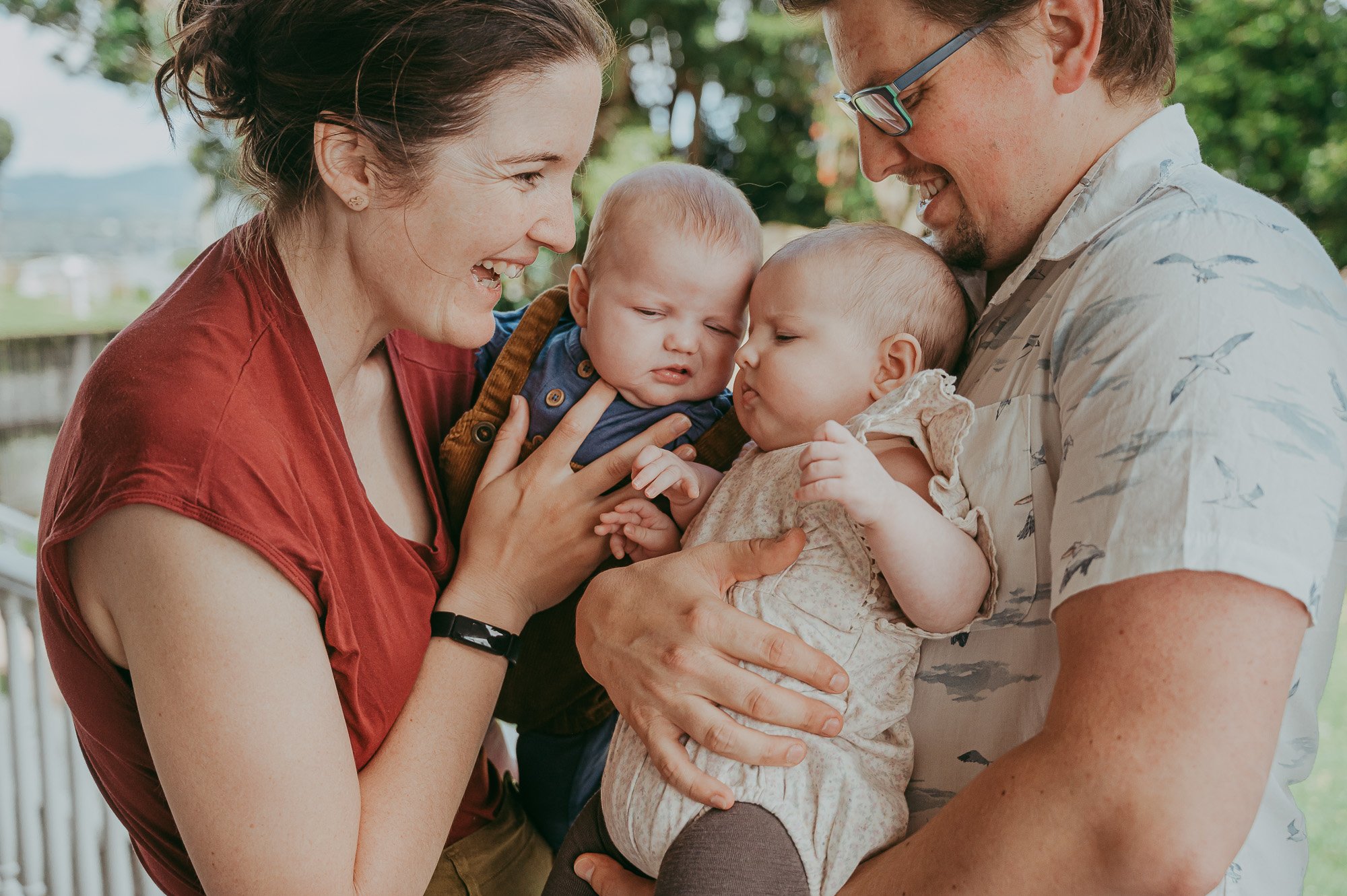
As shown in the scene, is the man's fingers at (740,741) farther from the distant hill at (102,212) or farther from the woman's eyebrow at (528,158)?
the distant hill at (102,212)

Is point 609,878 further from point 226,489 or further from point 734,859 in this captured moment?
point 226,489

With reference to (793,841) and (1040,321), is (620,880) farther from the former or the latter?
(1040,321)

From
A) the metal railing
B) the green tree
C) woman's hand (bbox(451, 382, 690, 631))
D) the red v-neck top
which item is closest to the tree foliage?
the green tree

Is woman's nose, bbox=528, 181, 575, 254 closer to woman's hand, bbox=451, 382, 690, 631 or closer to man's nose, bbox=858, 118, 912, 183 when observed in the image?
woman's hand, bbox=451, 382, 690, 631

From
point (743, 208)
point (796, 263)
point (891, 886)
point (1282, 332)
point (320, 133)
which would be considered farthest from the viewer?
point (743, 208)

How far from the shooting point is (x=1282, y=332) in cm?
108

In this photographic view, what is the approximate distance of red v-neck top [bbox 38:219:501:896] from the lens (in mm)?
1263

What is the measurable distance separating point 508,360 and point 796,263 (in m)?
0.64

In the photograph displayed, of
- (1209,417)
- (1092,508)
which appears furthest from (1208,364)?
(1092,508)

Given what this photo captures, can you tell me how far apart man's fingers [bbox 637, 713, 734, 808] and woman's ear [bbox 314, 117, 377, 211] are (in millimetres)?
922

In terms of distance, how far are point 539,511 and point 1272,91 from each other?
7.50 meters

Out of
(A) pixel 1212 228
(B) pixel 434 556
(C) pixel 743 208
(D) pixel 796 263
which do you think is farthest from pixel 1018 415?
(B) pixel 434 556

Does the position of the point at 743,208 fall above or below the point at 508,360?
above

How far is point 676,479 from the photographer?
1.74m
